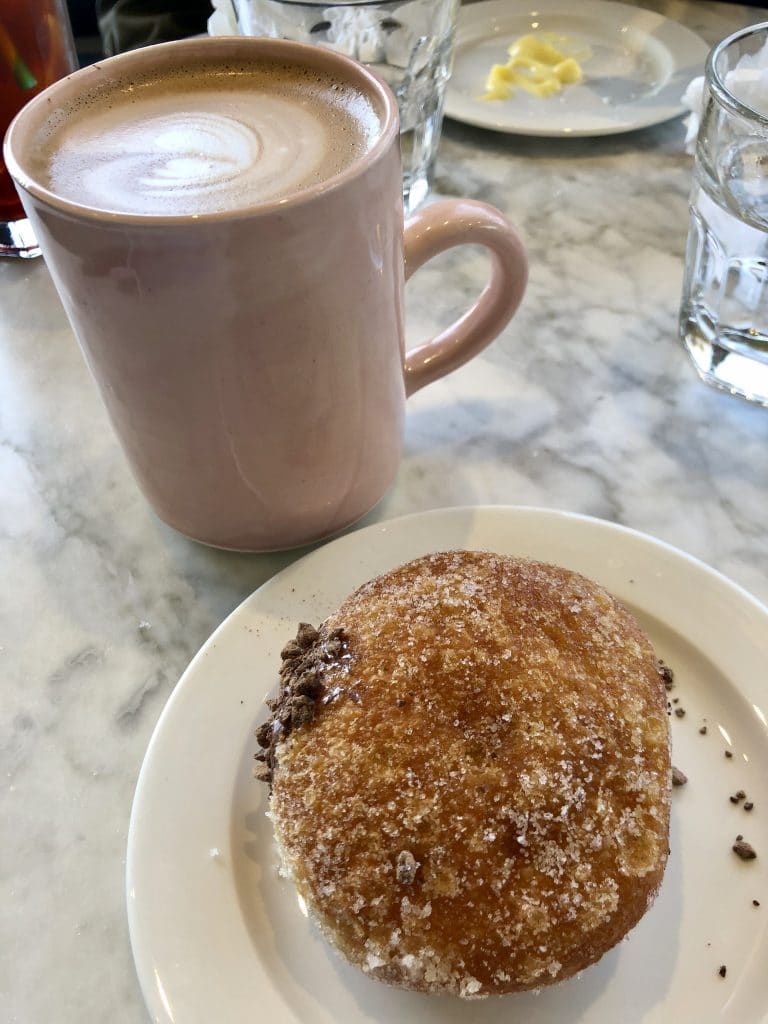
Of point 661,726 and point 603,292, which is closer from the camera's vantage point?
point 661,726

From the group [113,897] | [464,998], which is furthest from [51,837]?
[464,998]

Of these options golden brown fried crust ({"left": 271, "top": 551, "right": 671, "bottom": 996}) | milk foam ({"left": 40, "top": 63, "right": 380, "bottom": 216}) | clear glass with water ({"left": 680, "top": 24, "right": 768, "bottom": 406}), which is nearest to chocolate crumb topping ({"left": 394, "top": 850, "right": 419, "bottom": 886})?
golden brown fried crust ({"left": 271, "top": 551, "right": 671, "bottom": 996})

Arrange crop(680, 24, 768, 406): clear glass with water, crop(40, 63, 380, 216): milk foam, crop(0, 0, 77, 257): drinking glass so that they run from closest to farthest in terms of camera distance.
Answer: crop(40, 63, 380, 216): milk foam
crop(680, 24, 768, 406): clear glass with water
crop(0, 0, 77, 257): drinking glass

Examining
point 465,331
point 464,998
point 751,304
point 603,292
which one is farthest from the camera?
point 603,292

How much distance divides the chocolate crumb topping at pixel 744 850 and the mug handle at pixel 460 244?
403 mm

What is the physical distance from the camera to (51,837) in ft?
1.84

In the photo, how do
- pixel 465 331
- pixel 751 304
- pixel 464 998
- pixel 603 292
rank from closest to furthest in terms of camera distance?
1. pixel 464 998
2. pixel 465 331
3. pixel 751 304
4. pixel 603 292

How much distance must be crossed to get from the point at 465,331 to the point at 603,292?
1.04 ft

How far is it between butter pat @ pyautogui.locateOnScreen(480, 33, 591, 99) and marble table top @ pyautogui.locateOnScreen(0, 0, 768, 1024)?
0.40 feet

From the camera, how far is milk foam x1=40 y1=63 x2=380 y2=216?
535mm

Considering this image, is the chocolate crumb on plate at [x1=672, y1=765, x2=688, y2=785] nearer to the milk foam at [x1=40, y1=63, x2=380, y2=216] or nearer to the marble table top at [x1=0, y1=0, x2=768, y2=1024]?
the marble table top at [x1=0, y1=0, x2=768, y2=1024]

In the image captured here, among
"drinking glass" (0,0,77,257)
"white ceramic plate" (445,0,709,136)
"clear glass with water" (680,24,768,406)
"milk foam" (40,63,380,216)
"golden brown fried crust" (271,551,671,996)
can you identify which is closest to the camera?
"golden brown fried crust" (271,551,671,996)

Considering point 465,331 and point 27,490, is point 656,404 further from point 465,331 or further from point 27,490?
point 27,490

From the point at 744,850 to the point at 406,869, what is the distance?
21cm
